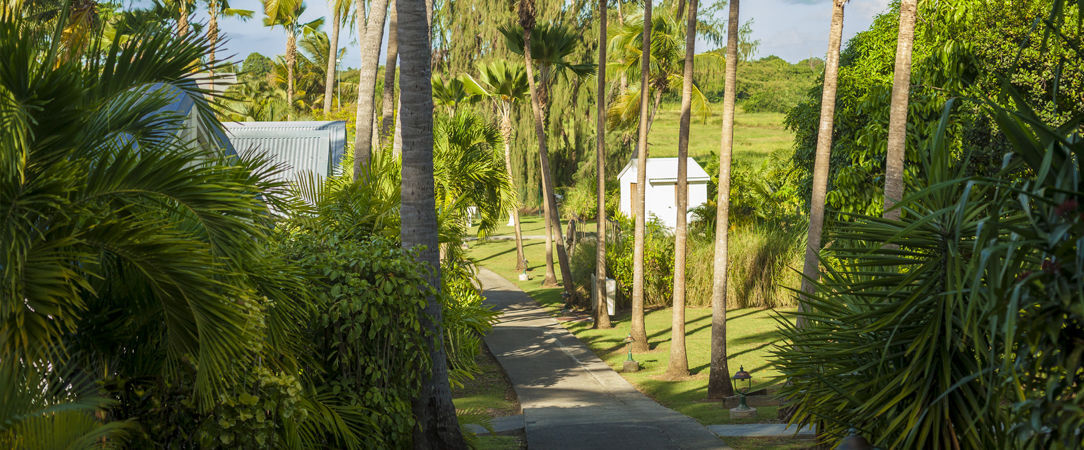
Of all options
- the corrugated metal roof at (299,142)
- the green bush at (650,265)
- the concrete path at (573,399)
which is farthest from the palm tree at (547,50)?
the corrugated metal roof at (299,142)

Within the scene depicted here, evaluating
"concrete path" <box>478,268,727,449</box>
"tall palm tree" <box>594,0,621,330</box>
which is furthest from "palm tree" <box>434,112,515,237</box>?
"tall palm tree" <box>594,0,621,330</box>

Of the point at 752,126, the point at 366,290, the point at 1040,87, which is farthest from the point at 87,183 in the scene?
the point at 752,126

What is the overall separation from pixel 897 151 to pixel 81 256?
805 cm

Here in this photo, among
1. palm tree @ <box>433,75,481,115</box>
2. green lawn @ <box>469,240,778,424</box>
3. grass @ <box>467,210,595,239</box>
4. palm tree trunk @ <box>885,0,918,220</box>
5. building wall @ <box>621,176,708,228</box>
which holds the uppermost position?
palm tree @ <box>433,75,481,115</box>

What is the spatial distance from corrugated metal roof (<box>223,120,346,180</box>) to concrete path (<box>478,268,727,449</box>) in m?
5.60

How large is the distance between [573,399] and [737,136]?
64063 millimetres

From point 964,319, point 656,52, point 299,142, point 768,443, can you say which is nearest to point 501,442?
point 768,443

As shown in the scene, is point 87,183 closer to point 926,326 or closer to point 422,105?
point 422,105

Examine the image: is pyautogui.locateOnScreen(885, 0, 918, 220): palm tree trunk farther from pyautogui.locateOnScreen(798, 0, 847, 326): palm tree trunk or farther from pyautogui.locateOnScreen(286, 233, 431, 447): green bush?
pyautogui.locateOnScreen(286, 233, 431, 447): green bush

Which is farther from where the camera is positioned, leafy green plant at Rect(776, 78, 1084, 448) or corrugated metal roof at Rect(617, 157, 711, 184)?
corrugated metal roof at Rect(617, 157, 711, 184)

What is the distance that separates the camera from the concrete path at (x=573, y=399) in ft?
30.5

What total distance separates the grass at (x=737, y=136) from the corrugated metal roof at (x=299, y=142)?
4542 cm

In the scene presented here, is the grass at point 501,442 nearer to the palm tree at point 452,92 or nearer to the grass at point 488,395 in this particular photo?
the grass at point 488,395

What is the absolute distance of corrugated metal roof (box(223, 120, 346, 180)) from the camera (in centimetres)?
1883
